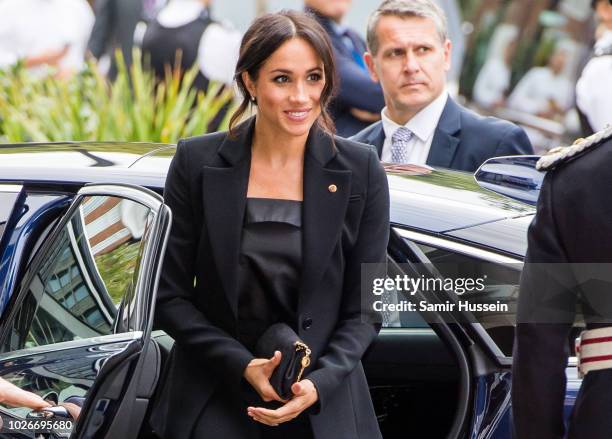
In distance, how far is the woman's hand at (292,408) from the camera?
3068 mm

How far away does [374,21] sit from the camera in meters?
4.94

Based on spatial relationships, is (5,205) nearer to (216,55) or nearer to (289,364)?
(289,364)

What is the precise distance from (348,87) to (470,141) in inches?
60.1

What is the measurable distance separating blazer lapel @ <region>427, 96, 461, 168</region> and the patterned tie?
10cm

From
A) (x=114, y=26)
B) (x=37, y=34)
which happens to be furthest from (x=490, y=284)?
(x=114, y=26)

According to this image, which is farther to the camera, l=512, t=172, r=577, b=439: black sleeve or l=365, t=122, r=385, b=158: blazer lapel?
l=365, t=122, r=385, b=158: blazer lapel

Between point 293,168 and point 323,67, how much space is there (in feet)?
0.84

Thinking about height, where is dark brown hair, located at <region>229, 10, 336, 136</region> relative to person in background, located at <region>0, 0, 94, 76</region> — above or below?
below

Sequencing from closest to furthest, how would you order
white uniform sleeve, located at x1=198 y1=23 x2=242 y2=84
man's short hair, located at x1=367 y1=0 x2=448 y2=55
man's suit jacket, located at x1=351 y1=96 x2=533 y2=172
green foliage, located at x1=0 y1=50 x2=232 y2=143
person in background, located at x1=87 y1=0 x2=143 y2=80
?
man's suit jacket, located at x1=351 y1=96 x2=533 y2=172 < man's short hair, located at x1=367 y1=0 x2=448 y2=55 < green foliage, located at x1=0 y1=50 x2=232 y2=143 < white uniform sleeve, located at x1=198 y1=23 x2=242 y2=84 < person in background, located at x1=87 y1=0 x2=143 y2=80

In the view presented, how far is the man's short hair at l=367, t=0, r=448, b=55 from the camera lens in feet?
15.8

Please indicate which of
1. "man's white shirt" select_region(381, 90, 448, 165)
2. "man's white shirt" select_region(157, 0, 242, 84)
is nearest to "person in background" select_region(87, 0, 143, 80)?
"man's white shirt" select_region(157, 0, 242, 84)

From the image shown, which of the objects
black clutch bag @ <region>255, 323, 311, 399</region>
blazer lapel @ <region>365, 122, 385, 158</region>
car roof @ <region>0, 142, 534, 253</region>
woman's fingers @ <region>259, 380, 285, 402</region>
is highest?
blazer lapel @ <region>365, 122, 385, 158</region>

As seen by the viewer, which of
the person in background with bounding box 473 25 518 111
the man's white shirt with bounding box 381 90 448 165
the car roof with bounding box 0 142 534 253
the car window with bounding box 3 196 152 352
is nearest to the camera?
the car window with bounding box 3 196 152 352

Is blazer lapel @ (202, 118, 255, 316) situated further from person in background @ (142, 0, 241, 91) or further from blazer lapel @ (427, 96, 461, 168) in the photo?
person in background @ (142, 0, 241, 91)
